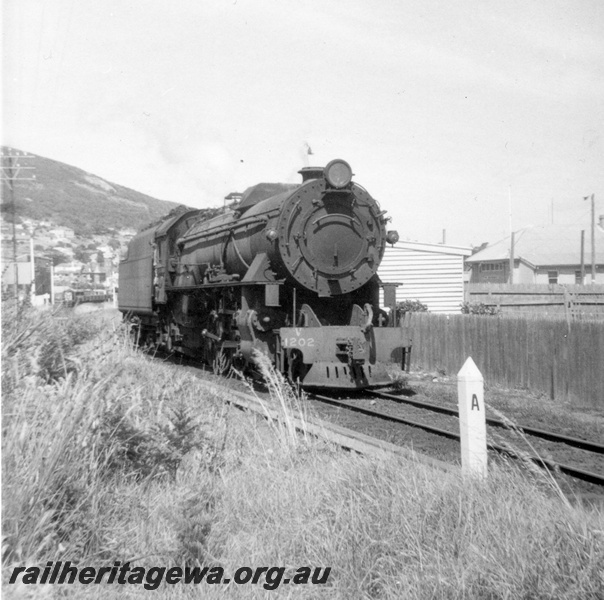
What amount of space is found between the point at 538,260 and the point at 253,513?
47347 millimetres

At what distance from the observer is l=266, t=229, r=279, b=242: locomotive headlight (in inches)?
464

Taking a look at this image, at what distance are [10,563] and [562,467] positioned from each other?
5.45 m

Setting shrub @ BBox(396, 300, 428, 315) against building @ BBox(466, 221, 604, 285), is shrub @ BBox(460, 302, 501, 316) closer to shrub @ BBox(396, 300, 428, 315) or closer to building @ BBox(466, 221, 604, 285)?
shrub @ BBox(396, 300, 428, 315)

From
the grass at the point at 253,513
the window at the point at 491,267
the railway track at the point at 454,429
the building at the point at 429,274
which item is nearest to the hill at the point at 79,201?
the window at the point at 491,267

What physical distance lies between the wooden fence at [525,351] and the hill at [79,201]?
249 feet

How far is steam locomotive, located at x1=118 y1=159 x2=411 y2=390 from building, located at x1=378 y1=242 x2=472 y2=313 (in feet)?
39.5

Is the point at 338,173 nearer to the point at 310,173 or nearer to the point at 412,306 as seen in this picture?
the point at 310,173

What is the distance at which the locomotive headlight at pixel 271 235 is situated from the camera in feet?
38.6

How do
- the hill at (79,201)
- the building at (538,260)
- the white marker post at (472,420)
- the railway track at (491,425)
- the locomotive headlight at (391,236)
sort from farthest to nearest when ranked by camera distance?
the hill at (79,201) → the building at (538,260) → the locomotive headlight at (391,236) → the railway track at (491,425) → the white marker post at (472,420)

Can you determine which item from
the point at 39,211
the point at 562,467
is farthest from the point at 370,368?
the point at 39,211

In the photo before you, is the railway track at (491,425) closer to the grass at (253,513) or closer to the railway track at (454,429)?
the railway track at (454,429)

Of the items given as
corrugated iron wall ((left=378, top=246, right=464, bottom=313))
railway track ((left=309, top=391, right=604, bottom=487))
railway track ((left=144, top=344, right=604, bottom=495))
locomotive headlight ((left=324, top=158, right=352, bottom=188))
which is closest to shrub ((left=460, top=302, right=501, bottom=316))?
corrugated iron wall ((left=378, top=246, right=464, bottom=313))

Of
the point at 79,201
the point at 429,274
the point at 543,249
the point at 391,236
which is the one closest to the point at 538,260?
the point at 543,249

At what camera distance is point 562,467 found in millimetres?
7090
